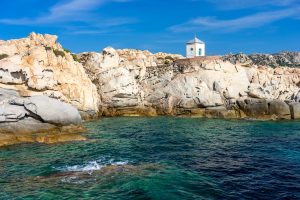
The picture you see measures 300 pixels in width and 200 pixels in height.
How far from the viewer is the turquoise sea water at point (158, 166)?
22.8 meters

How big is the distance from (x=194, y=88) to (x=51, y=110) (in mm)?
36204

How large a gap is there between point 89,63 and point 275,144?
162ft

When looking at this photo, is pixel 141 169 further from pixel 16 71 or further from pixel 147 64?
pixel 147 64

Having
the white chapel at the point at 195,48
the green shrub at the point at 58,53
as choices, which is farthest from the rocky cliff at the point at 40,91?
the white chapel at the point at 195,48

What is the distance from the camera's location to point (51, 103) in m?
43.0

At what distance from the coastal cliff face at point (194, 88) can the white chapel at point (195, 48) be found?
1686 cm

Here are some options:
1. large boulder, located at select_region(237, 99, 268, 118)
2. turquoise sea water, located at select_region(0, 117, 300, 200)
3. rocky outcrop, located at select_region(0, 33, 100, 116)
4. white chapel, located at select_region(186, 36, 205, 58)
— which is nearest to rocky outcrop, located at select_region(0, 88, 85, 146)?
turquoise sea water, located at select_region(0, 117, 300, 200)

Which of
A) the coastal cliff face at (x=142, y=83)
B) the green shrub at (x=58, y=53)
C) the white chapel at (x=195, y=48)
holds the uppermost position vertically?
the white chapel at (x=195, y=48)

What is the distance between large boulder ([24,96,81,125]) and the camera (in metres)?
41.2

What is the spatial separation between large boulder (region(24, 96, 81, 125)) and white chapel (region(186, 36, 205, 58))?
5644 centimetres

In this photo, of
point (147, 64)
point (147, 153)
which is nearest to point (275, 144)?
point (147, 153)

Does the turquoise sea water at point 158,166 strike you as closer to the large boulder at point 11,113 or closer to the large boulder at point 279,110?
the large boulder at point 11,113

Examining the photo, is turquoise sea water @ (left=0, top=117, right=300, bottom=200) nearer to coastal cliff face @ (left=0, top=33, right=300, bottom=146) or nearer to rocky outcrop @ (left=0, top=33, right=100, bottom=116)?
rocky outcrop @ (left=0, top=33, right=100, bottom=116)

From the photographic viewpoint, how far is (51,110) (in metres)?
42.4
